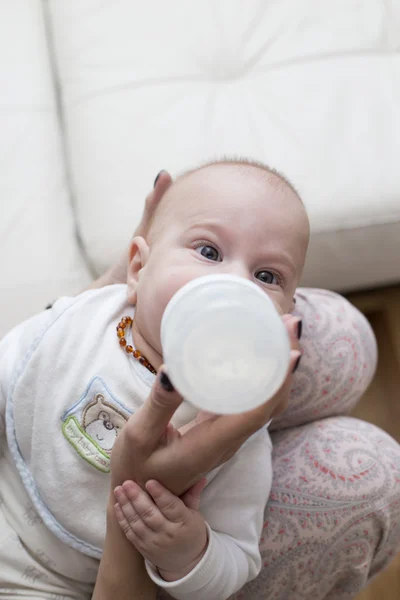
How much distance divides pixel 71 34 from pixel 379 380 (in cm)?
106

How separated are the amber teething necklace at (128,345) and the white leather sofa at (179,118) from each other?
25cm

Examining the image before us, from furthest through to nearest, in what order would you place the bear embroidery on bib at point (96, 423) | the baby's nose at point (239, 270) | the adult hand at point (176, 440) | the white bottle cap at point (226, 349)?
the bear embroidery on bib at point (96, 423), the baby's nose at point (239, 270), the adult hand at point (176, 440), the white bottle cap at point (226, 349)

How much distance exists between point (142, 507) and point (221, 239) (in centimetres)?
32

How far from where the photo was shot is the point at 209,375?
19.4 inches

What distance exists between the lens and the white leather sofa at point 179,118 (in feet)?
3.73

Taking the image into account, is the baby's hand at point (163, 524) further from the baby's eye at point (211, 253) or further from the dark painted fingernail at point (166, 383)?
the baby's eye at point (211, 253)

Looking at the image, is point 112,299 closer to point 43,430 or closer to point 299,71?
point 43,430

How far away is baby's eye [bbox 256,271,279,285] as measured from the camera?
2.56 ft

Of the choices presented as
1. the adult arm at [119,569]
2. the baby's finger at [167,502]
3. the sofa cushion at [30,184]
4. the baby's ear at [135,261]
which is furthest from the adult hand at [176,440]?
the sofa cushion at [30,184]

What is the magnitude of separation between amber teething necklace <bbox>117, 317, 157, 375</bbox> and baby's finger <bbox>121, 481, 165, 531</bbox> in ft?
0.65

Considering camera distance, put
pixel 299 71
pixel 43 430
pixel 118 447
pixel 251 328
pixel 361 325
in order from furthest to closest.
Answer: pixel 299 71 → pixel 361 325 → pixel 43 430 → pixel 118 447 → pixel 251 328

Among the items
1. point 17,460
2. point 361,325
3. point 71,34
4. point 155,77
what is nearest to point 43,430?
point 17,460

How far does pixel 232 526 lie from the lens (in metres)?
0.83

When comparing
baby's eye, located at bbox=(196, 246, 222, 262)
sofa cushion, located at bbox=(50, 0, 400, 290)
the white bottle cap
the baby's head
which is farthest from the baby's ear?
the white bottle cap
